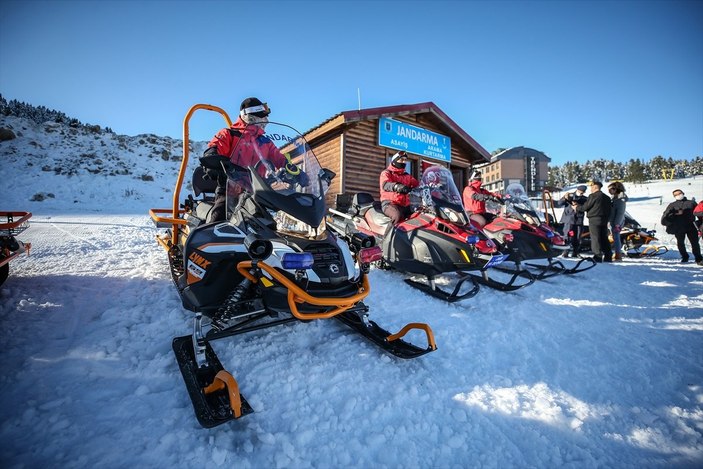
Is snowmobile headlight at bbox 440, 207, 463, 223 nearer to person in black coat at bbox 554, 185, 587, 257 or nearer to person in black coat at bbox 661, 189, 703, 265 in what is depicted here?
person in black coat at bbox 554, 185, 587, 257

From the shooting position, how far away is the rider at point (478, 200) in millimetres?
5984

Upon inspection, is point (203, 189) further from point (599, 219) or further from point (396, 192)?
point (599, 219)

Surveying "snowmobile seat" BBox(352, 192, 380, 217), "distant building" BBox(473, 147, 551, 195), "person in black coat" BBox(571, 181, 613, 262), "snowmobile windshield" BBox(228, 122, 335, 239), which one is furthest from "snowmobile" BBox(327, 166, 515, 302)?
"distant building" BBox(473, 147, 551, 195)

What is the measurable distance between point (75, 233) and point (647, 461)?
849 cm

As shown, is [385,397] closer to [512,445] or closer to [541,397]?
[512,445]

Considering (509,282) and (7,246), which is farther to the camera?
(509,282)

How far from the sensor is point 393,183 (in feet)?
15.8

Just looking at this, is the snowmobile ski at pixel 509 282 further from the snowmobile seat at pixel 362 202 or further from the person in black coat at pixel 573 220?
the person in black coat at pixel 573 220

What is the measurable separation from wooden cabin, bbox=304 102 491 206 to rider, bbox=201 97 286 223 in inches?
227

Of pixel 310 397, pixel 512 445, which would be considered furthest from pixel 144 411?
pixel 512 445

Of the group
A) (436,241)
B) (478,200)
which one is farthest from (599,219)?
(436,241)

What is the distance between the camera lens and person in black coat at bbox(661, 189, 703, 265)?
6.75 metres

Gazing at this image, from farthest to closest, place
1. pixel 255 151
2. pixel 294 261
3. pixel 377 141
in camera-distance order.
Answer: pixel 377 141, pixel 255 151, pixel 294 261

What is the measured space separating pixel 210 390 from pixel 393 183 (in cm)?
390
